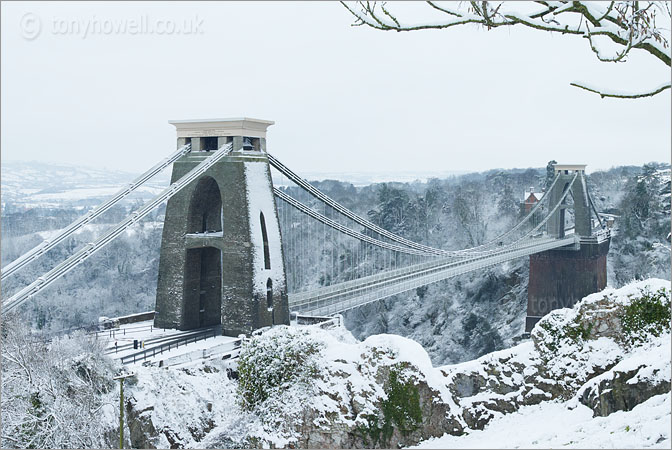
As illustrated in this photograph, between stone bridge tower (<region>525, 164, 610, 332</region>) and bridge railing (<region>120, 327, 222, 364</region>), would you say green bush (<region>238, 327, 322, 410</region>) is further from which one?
stone bridge tower (<region>525, 164, 610, 332</region>)

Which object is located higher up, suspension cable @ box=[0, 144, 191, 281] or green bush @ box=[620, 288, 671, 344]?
suspension cable @ box=[0, 144, 191, 281]

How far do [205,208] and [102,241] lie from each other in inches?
199

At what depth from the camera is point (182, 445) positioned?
15.3 metres

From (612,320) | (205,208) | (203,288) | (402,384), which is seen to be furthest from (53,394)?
(612,320)

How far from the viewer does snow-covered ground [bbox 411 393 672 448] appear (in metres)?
8.07

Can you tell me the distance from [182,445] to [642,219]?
42070mm

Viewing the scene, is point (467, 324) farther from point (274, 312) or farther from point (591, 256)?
point (274, 312)

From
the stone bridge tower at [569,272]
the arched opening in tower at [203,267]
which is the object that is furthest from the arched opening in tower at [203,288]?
the stone bridge tower at [569,272]

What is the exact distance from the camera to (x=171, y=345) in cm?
1905

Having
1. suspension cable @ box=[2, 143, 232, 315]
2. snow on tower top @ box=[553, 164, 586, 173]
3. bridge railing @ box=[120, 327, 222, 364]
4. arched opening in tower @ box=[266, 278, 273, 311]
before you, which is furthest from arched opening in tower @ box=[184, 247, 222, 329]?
snow on tower top @ box=[553, 164, 586, 173]

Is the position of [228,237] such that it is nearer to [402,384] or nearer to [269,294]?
[269,294]

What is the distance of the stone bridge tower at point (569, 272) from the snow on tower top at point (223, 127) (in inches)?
1004

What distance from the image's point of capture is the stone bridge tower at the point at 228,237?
20625 mm

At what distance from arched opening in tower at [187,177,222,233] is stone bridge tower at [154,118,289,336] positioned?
0.10 ft
